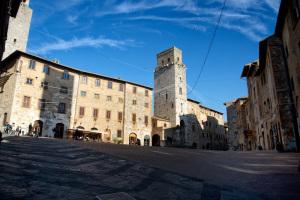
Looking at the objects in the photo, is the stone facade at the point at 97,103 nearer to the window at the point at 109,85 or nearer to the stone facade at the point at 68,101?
the stone facade at the point at 68,101

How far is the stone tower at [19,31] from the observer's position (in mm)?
37250

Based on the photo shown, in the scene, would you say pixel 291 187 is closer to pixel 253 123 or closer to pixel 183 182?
pixel 183 182

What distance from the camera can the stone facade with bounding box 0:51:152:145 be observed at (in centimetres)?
2877

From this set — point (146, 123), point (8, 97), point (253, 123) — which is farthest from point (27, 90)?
point (253, 123)

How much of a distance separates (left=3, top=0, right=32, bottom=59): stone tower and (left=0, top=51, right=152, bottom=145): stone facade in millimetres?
6758

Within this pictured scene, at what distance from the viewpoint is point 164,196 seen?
3.23 metres

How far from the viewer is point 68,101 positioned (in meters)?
32.9

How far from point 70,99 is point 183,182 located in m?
31.2

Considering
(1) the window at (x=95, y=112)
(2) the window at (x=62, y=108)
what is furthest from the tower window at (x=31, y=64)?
(1) the window at (x=95, y=112)

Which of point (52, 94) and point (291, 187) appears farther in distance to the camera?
point (52, 94)

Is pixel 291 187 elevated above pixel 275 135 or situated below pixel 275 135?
below

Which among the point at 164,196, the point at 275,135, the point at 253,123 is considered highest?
the point at 253,123

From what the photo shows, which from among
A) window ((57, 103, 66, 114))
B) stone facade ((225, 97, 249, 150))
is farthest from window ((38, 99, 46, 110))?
stone facade ((225, 97, 249, 150))

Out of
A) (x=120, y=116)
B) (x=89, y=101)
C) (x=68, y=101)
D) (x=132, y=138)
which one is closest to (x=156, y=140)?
(x=132, y=138)
